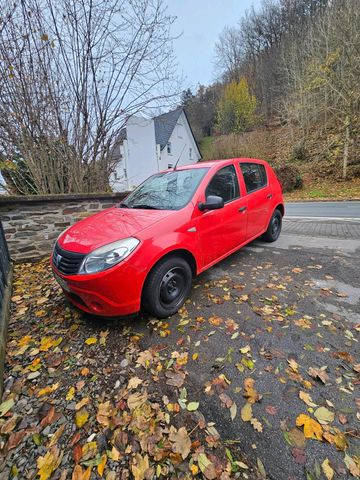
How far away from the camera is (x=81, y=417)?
1572 mm

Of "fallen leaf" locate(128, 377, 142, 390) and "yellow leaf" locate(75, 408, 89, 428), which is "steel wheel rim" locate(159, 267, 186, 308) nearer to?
"fallen leaf" locate(128, 377, 142, 390)

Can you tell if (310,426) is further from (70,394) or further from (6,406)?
(6,406)

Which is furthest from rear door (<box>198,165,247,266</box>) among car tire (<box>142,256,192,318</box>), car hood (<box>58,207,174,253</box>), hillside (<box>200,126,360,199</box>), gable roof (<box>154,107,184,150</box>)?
gable roof (<box>154,107,184,150</box>)

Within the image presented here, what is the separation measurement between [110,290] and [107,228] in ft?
2.40

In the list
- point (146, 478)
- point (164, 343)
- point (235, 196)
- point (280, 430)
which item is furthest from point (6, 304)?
point (235, 196)

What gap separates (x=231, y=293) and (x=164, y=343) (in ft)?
3.85

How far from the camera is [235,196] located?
132 inches

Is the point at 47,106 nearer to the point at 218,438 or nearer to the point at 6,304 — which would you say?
the point at 6,304

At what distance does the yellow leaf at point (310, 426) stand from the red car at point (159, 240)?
1.42 metres

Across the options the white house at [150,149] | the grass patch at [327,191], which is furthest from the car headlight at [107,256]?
the white house at [150,149]

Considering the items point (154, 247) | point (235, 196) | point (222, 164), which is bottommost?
point (154, 247)

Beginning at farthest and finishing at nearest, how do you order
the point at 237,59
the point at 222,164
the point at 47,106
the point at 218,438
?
the point at 237,59
the point at 47,106
the point at 222,164
the point at 218,438

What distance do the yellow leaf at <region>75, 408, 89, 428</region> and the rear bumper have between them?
29.3 inches

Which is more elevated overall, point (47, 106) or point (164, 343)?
point (47, 106)
